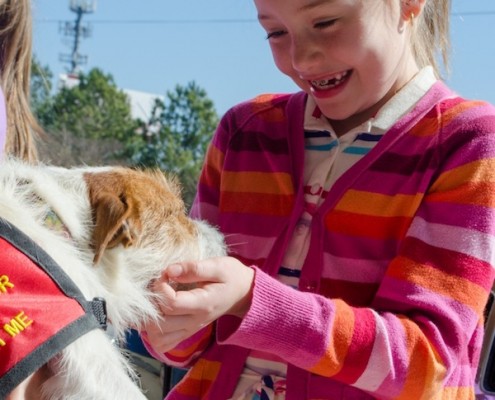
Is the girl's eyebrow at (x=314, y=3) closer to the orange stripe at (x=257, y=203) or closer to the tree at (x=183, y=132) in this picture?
the orange stripe at (x=257, y=203)

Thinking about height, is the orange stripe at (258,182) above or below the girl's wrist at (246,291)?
above

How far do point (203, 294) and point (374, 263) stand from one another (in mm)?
490

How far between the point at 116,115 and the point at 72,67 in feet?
100.0

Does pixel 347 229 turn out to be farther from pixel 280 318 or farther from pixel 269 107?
pixel 269 107

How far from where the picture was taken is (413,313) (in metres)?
1.76

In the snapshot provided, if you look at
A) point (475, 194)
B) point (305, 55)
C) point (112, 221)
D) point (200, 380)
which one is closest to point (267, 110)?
point (305, 55)

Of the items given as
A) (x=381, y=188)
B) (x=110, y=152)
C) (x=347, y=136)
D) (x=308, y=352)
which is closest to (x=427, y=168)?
(x=381, y=188)

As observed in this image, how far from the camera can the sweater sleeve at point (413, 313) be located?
1.70m

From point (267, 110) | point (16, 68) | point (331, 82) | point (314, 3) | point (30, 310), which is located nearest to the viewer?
point (30, 310)

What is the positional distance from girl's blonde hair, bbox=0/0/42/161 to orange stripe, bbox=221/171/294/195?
0.96 m

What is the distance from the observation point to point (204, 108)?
29.2 meters

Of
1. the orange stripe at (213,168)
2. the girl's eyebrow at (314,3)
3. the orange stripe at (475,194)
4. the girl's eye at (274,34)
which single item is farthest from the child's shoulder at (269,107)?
the orange stripe at (475,194)

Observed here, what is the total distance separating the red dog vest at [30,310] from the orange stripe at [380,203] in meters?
0.74

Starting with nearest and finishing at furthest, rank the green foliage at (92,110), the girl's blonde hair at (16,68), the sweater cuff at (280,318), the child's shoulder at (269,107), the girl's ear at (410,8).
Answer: the sweater cuff at (280,318) → the girl's ear at (410,8) → the child's shoulder at (269,107) → the girl's blonde hair at (16,68) → the green foliage at (92,110)
